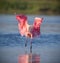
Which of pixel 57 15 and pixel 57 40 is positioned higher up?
pixel 57 15

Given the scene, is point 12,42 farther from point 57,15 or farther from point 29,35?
point 57,15

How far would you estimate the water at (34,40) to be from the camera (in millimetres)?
2396

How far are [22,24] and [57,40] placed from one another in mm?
378

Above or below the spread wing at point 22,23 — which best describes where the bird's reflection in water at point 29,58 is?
below

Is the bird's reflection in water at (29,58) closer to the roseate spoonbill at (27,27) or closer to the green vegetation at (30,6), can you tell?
the roseate spoonbill at (27,27)

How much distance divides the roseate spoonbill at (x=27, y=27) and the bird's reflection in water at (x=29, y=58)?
19cm

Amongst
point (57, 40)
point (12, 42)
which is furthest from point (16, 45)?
point (57, 40)

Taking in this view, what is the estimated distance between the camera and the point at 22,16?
7.91 feet

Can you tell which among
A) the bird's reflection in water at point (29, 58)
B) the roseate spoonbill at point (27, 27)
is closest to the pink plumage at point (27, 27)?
the roseate spoonbill at point (27, 27)

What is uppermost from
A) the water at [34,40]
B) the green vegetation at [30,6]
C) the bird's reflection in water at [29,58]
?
the green vegetation at [30,6]

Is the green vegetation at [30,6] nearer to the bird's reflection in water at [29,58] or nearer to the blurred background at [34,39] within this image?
the blurred background at [34,39]

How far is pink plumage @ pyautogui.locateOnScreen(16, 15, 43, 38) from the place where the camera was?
7.89 ft

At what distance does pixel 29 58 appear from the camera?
2371 millimetres

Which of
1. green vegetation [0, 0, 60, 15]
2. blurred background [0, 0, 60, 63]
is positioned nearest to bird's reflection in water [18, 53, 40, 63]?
blurred background [0, 0, 60, 63]
